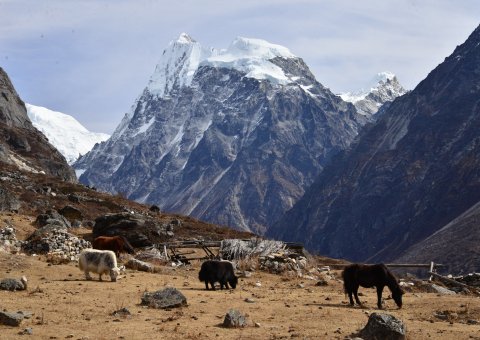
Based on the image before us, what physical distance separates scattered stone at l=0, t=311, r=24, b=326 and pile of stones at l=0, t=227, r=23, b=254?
46.0 feet

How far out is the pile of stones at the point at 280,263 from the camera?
1298 inches

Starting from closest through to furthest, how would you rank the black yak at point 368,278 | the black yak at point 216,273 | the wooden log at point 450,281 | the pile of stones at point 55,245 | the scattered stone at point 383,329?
1. the scattered stone at point 383,329
2. the black yak at point 368,278
3. the black yak at point 216,273
4. the wooden log at point 450,281
5. the pile of stones at point 55,245

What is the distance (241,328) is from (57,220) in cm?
2894

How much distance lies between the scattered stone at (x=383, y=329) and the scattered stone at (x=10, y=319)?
340 inches

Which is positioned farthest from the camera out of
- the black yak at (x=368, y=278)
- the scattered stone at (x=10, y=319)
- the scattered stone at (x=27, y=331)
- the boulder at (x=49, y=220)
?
the boulder at (x=49, y=220)

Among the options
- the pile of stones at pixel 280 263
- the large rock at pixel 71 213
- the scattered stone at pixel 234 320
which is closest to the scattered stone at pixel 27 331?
the scattered stone at pixel 234 320

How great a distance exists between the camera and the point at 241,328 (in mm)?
17266

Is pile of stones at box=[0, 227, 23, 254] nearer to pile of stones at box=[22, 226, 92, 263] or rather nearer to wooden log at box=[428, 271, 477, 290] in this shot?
pile of stones at box=[22, 226, 92, 263]

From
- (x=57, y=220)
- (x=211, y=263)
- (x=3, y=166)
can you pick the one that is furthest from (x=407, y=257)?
(x=211, y=263)

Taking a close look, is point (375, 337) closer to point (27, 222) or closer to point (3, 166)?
point (27, 222)

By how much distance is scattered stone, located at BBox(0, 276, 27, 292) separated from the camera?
2094 cm

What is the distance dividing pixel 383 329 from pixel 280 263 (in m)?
17.8

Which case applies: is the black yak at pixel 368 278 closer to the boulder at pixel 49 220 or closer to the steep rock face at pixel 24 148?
the boulder at pixel 49 220

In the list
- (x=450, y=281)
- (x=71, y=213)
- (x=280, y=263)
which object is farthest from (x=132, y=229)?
(x=450, y=281)
